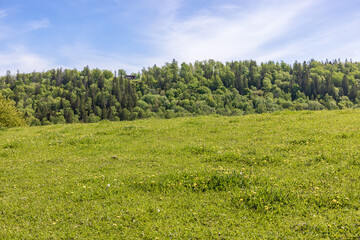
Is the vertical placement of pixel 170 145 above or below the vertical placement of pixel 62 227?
above

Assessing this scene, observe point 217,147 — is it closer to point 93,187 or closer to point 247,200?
point 247,200

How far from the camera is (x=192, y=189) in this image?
951 centimetres

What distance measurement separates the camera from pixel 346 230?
6.43 meters

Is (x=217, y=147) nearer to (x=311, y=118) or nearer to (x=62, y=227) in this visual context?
(x=62, y=227)

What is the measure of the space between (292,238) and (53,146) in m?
16.5

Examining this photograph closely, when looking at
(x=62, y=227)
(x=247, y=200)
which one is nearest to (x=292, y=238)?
(x=247, y=200)

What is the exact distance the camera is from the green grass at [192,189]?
280 inches

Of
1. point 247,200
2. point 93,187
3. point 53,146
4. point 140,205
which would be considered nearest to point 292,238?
point 247,200

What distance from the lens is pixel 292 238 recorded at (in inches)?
250

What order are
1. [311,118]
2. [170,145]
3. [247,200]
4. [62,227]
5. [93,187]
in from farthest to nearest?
[311,118], [170,145], [93,187], [247,200], [62,227]

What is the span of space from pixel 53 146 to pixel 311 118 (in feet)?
66.2

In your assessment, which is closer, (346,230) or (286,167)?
(346,230)

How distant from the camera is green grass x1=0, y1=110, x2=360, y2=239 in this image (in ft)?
23.3

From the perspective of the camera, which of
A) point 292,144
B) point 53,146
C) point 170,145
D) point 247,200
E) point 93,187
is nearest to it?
point 247,200
